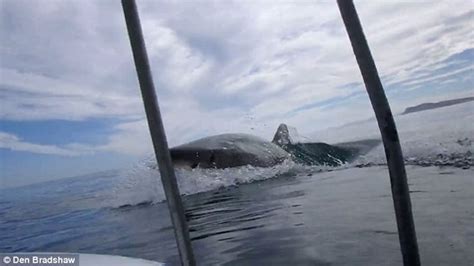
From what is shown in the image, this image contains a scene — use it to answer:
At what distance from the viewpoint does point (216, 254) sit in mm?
3398

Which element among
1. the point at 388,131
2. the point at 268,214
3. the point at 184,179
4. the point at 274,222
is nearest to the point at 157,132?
the point at 388,131

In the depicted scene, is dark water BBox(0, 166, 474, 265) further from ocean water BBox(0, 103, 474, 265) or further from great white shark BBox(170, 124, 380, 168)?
great white shark BBox(170, 124, 380, 168)

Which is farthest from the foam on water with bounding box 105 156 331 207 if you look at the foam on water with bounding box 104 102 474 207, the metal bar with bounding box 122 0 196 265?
the metal bar with bounding box 122 0 196 265

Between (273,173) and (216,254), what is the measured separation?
16.2 feet

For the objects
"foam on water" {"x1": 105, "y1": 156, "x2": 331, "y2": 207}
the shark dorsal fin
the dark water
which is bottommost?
the dark water

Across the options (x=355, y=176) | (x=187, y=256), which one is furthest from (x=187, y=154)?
(x=187, y=256)

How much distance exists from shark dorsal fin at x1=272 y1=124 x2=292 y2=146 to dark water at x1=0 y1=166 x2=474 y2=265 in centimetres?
144

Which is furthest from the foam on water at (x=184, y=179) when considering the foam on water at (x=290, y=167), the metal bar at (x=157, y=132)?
the metal bar at (x=157, y=132)

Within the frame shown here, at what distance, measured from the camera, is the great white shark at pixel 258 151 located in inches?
329

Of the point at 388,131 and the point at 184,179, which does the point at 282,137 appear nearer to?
the point at 184,179

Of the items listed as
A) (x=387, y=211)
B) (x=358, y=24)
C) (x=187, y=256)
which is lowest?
(x=387, y=211)

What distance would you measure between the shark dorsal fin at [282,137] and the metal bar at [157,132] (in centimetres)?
631

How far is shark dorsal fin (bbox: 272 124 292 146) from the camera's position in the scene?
27.4 ft

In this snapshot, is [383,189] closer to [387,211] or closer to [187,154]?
[387,211]
